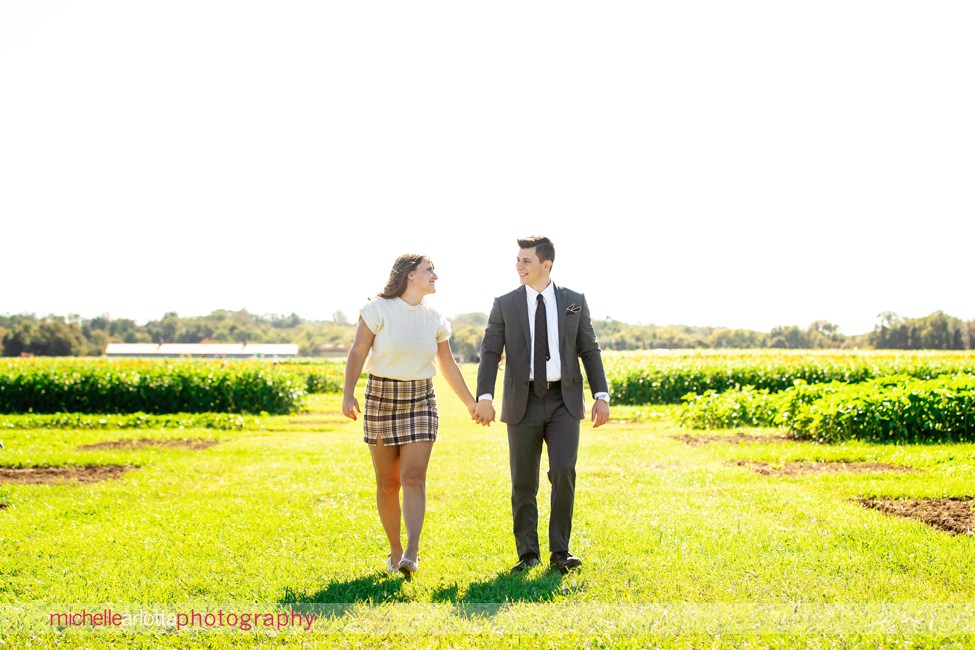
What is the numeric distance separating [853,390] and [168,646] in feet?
43.5

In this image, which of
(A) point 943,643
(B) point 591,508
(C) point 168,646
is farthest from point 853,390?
(C) point 168,646

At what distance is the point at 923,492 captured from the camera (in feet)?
30.1

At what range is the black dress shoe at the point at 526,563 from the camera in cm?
618

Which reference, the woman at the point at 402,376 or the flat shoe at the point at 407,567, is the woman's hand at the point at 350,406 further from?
the flat shoe at the point at 407,567

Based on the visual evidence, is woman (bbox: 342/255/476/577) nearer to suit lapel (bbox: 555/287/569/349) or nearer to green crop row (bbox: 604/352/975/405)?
suit lapel (bbox: 555/287/569/349)

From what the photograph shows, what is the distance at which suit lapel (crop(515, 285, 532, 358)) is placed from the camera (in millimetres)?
6348

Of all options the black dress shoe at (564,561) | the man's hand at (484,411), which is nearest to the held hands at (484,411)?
the man's hand at (484,411)

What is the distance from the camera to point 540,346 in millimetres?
6336

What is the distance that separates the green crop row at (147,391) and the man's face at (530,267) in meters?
19.9

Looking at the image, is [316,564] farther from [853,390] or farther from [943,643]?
[853,390]

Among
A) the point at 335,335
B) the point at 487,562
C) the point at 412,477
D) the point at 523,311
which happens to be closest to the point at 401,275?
the point at 523,311

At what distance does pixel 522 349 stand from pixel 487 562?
1593mm

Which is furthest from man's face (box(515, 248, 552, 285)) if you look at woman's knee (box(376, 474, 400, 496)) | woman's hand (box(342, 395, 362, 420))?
woman's knee (box(376, 474, 400, 496))

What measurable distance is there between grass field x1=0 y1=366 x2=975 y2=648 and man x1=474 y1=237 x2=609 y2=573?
410 mm
